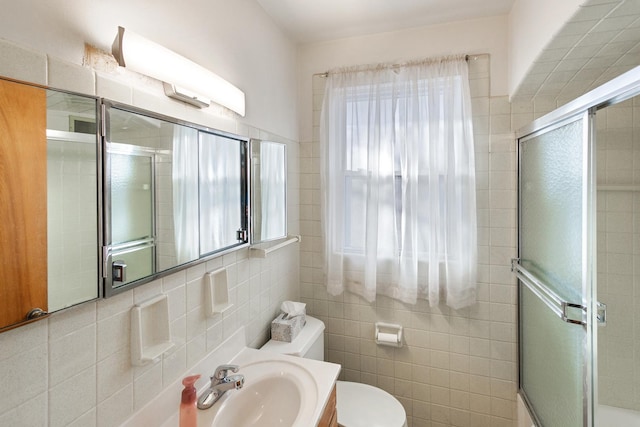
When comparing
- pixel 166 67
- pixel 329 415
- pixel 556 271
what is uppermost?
pixel 166 67

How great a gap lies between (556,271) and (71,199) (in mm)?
1804

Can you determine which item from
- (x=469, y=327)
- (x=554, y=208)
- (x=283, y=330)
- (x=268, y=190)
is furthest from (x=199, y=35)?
(x=469, y=327)

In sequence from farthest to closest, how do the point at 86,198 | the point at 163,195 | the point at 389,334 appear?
the point at 389,334
the point at 163,195
the point at 86,198

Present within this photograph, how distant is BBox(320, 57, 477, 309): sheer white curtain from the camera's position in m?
1.76

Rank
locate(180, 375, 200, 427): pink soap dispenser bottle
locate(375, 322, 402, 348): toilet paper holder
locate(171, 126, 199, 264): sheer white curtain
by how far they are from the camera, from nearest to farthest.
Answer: locate(180, 375, 200, 427): pink soap dispenser bottle
locate(171, 126, 199, 264): sheer white curtain
locate(375, 322, 402, 348): toilet paper holder

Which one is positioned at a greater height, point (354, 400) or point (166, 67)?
point (166, 67)

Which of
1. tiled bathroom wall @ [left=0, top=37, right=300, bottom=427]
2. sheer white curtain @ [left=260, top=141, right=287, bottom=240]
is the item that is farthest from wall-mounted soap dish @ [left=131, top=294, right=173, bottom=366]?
sheer white curtain @ [left=260, top=141, right=287, bottom=240]

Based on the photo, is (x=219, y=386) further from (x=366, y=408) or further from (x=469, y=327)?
(x=469, y=327)

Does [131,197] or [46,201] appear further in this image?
[131,197]

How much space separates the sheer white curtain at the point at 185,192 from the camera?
42.6 inches

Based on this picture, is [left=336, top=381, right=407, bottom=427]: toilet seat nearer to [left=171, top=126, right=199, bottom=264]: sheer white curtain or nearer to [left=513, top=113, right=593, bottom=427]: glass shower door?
[left=513, top=113, right=593, bottom=427]: glass shower door

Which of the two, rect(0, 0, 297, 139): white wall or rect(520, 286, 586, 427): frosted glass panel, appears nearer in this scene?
rect(0, 0, 297, 139): white wall

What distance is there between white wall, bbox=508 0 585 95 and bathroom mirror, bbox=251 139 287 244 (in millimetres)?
1275

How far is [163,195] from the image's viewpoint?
103 cm
